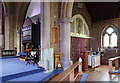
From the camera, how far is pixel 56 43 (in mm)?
6137

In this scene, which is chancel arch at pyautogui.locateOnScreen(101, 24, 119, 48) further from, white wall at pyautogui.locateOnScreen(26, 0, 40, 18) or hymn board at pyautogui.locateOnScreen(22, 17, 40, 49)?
white wall at pyautogui.locateOnScreen(26, 0, 40, 18)

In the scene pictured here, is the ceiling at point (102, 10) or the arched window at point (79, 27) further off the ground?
the ceiling at point (102, 10)

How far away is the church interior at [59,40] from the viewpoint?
5.23 m

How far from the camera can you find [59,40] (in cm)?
627

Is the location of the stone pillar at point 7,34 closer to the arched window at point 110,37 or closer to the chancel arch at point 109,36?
the chancel arch at point 109,36

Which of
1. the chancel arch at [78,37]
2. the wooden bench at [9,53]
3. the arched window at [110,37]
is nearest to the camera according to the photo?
the chancel arch at [78,37]

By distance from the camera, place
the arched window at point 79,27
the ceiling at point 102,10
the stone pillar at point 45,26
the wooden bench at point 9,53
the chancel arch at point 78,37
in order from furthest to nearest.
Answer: the wooden bench at point 9,53 < the ceiling at point 102,10 < the arched window at point 79,27 < the chancel arch at point 78,37 < the stone pillar at point 45,26

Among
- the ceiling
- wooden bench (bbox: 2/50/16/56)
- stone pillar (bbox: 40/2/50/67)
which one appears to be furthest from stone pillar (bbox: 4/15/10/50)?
the ceiling

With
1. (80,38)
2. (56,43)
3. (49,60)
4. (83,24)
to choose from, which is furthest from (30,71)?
(83,24)

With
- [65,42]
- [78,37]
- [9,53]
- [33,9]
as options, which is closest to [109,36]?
[78,37]

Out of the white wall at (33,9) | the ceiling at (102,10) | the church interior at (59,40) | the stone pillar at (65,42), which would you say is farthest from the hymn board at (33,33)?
the ceiling at (102,10)

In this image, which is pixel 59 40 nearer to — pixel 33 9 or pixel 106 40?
pixel 106 40

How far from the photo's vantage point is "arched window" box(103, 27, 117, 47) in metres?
8.46

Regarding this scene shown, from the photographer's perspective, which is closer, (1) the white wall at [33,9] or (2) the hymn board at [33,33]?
(2) the hymn board at [33,33]
